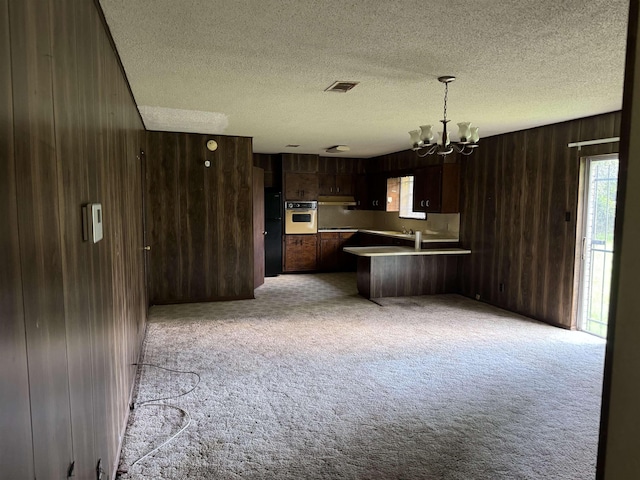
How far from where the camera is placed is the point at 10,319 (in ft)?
2.76

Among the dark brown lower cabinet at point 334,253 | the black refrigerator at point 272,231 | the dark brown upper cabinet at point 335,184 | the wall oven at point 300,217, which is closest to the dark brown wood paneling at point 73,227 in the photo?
the black refrigerator at point 272,231

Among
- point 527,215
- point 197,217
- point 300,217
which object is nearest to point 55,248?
point 197,217

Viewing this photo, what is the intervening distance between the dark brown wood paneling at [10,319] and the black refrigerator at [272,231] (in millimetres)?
7198

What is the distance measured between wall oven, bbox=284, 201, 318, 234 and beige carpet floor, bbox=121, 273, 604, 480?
11.3 ft

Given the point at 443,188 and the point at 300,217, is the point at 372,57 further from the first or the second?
the point at 300,217

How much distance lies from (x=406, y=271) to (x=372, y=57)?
4.16 m

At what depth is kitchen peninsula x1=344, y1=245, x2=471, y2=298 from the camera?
632 cm

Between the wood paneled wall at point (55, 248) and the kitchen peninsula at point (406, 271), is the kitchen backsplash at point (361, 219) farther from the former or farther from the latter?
the wood paneled wall at point (55, 248)

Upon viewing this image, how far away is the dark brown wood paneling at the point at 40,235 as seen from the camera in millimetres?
945

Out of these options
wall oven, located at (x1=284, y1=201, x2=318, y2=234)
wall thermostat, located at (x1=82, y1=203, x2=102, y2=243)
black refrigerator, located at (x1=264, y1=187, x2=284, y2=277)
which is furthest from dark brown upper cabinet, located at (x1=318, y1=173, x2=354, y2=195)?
wall thermostat, located at (x1=82, y1=203, x2=102, y2=243)

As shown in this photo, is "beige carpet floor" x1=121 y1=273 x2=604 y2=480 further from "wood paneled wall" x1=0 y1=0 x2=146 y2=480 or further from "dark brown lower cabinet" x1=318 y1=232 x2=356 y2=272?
"dark brown lower cabinet" x1=318 y1=232 x2=356 y2=272

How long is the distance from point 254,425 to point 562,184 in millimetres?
4286

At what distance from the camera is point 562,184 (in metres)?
4.92

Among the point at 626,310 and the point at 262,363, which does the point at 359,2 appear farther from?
the point at 262,363
